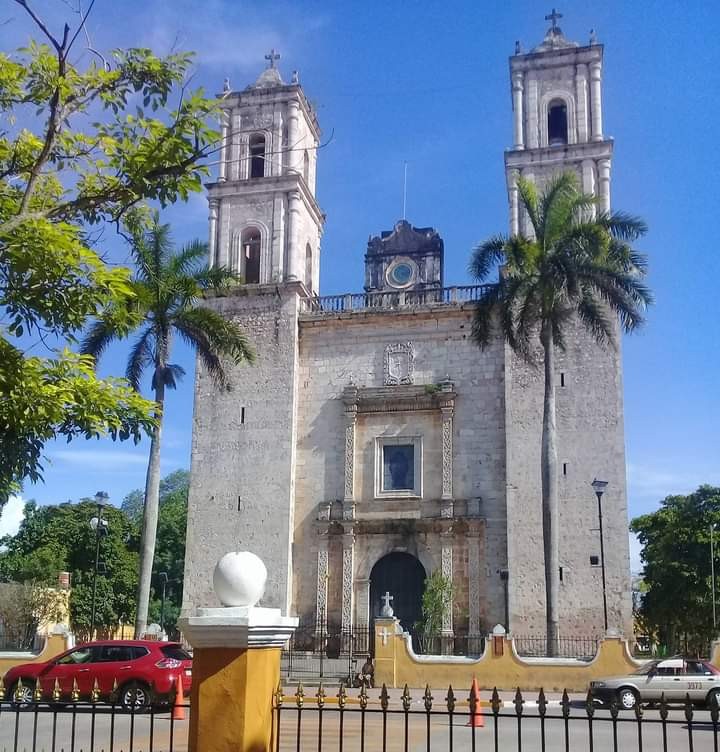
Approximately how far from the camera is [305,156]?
1252 inches

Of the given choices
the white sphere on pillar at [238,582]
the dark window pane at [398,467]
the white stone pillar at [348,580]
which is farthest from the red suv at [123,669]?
the dark window pane at [398,467]

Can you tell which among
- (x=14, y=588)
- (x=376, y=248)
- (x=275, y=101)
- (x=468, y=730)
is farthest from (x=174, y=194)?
(x=376, y=248)

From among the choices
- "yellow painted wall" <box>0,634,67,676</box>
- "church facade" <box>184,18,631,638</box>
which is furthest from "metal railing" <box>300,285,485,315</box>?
"yellow painted wall" <box>0,634,67,676</box>

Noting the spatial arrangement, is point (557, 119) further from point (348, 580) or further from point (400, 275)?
point (348, 580)

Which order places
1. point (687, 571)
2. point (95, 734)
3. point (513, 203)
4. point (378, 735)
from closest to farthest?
1. point (378, 735)
2. point (95, 734)
3. point (513, 203)
4. point (687, 571)

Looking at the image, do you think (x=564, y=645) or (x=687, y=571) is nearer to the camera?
(x=564, y=645)

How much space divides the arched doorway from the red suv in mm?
11538

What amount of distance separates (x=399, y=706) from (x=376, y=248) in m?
27.4

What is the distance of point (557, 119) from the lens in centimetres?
2966

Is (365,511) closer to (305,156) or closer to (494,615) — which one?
(494,615)

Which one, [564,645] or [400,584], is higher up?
[400,584]

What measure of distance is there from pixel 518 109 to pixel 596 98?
242 cm

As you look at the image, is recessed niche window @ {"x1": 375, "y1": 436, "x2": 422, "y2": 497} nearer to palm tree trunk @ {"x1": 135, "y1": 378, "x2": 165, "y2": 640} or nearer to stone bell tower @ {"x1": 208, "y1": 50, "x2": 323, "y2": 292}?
stone bell tower @ {"x1": 208, "y1": 50, "x2": 323, "y2": 292}

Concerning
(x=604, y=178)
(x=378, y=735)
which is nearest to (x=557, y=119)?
(x=604, y=178)
